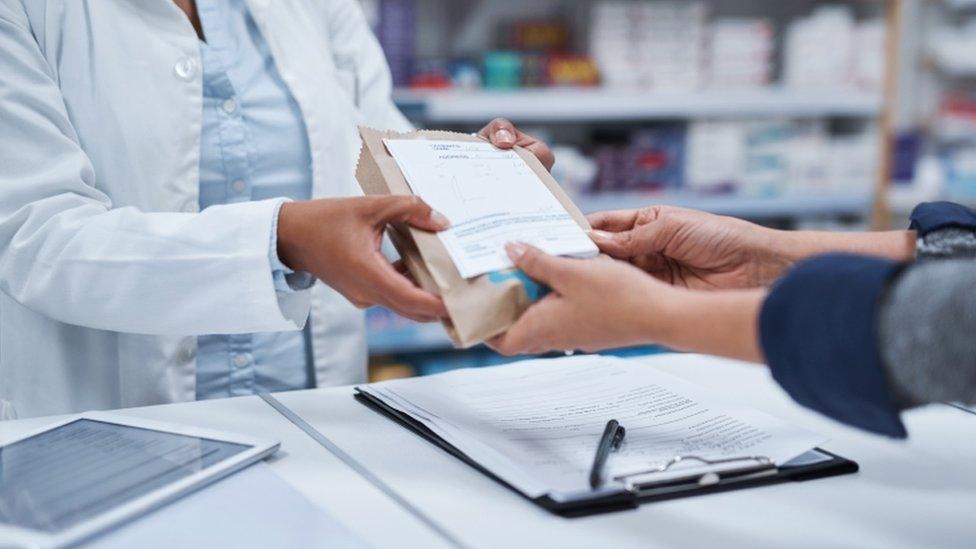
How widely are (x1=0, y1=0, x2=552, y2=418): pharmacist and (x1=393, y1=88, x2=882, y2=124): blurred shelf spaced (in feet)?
3.85

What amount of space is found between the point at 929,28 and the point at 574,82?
1.96 m

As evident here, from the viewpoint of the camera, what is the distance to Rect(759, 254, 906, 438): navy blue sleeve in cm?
80

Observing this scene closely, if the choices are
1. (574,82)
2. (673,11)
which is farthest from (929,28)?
(574,82)

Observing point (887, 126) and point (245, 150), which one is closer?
point (245, 150)

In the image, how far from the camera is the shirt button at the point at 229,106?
1.43m

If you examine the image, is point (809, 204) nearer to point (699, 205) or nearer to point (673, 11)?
point (699, 205)

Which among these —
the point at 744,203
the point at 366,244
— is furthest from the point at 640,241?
the point at 744,203

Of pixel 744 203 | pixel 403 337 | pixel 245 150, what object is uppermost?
pixel 245 150

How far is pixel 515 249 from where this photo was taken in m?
1.06

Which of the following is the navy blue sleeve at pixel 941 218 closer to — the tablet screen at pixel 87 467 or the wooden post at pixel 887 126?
the tablet screen at pixel 87 467

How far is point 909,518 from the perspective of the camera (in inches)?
36.9

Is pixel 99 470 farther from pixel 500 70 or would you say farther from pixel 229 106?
pixel 500 70

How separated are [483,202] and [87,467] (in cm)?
51

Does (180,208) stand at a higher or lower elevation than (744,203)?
higher
